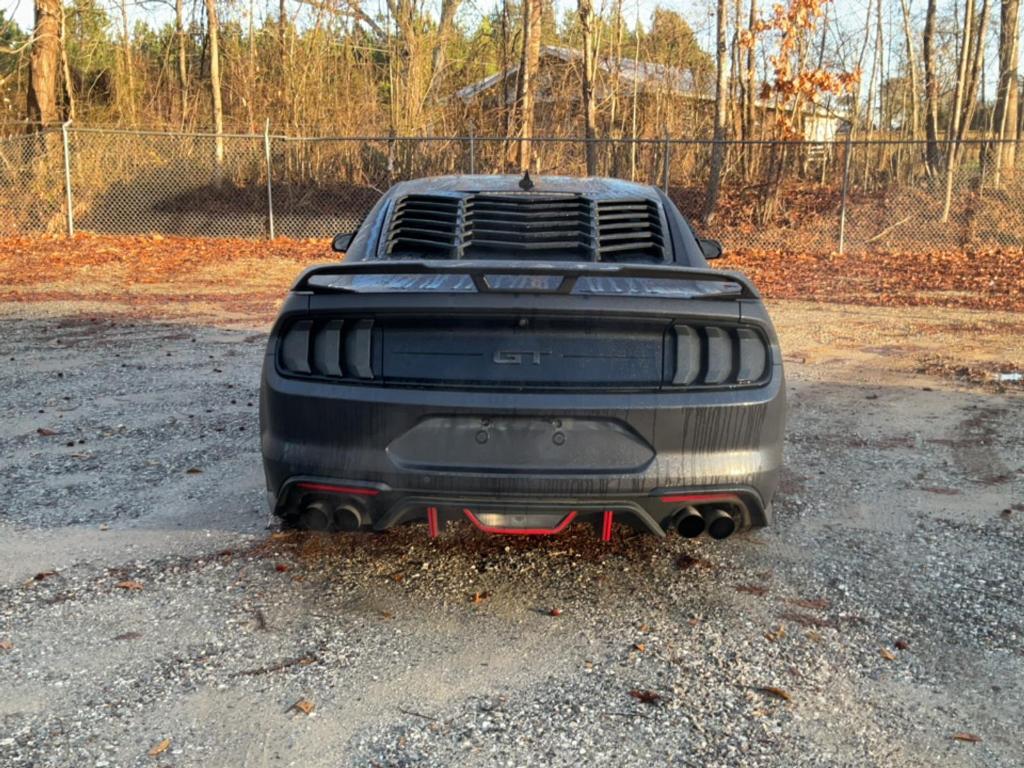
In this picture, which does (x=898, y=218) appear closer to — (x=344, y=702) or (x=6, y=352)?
(x=6, y=352)

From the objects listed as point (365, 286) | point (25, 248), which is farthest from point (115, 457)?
point (25, 248)

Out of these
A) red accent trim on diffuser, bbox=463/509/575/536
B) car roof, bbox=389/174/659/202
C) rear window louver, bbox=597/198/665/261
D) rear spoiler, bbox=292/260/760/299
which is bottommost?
red accent trim on diffuser, bbox=463/509/575/536

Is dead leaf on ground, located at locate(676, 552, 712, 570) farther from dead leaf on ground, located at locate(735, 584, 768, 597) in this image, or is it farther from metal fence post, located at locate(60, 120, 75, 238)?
metal fence post, located at locate(60, 120, 75, 238)

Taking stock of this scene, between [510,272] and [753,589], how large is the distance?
1.59 metres

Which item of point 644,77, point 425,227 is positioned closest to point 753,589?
point 425,227

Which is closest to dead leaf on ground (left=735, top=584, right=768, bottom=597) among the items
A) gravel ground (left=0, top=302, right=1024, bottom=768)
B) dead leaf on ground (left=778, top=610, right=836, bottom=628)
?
gravel ground (left=0, top=302, right=1024, bottom=768)

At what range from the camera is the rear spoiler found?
3361 millimetres

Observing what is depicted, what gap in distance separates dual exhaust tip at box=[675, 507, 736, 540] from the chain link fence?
1476cm

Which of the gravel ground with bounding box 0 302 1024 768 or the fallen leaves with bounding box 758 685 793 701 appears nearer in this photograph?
the gravel ground with bounding box 0 302 1024 768

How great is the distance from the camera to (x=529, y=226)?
4559 mm

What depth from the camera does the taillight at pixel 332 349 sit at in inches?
131

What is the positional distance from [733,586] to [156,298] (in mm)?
10313

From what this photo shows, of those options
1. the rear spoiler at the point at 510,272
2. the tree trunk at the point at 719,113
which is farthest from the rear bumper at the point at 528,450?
the tree trunk at the point at 719,113

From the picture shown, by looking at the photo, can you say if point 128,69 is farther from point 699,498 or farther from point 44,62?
point 699,498
